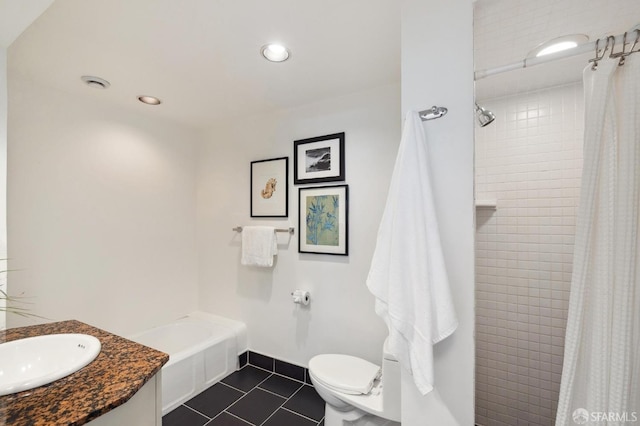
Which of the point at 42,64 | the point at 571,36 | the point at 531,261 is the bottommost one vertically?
the point at 531,261

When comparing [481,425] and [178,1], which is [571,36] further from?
[178,1]

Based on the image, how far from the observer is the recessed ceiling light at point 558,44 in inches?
31.7

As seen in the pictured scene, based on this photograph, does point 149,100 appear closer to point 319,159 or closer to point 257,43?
point 257,43

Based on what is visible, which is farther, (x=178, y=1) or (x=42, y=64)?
(x=42, y=64)

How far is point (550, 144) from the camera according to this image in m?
0.82

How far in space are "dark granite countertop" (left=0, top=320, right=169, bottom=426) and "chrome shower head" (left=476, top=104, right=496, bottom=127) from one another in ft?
4.63

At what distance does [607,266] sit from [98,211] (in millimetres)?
2953

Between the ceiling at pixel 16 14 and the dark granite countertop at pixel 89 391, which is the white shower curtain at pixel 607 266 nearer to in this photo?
the dark granite countertop at pixel 89 391

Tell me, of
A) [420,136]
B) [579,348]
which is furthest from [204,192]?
[579,348]

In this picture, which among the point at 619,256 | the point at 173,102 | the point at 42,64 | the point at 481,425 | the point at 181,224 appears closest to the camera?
the point at 619,256

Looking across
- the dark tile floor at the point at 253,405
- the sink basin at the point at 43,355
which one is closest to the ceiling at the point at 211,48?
the sink basin at the point at 43,355

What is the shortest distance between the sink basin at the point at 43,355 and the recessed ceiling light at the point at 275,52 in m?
1.59

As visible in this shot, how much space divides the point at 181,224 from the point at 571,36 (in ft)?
9.93
